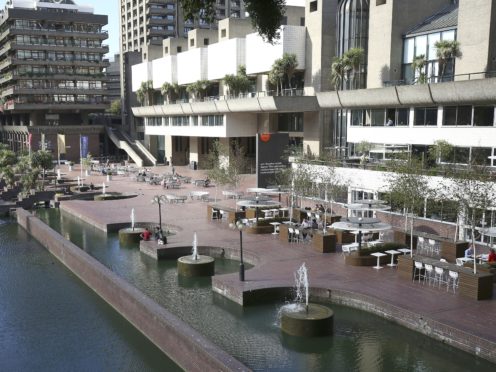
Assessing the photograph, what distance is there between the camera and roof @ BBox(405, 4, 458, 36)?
36.4m

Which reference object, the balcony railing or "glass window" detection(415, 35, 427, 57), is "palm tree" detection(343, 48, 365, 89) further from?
"glass window" detection(415, 35, 427, 57)

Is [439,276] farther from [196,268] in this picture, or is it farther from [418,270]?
[196,268]

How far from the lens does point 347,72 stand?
42625 millimetres

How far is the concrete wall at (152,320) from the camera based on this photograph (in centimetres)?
1296

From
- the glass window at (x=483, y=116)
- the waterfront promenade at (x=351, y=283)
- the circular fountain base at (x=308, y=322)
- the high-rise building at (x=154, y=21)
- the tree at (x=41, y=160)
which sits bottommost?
the circular fountain base at (x=308, y=322)

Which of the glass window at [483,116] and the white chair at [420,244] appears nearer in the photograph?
the white chair at [420,244]

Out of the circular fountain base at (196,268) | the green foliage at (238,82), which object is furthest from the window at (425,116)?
the green foliage at (238,82)

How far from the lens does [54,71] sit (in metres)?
88.8

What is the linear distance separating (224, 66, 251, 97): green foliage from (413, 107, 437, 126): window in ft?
80.0

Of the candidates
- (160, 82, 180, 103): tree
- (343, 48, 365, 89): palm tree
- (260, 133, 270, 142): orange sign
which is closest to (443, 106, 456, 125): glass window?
(260, 133, 270, 142): orange sign

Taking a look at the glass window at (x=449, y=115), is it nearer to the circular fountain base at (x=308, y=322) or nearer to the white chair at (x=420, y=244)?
the white chair at (x=420, y=244)

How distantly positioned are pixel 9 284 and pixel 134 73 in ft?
209

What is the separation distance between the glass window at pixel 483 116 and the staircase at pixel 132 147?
50.9m

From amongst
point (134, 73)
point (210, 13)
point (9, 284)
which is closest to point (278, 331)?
point (210, 13)
